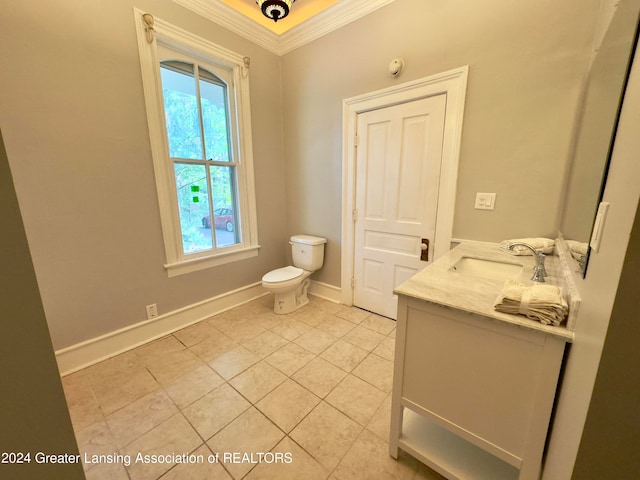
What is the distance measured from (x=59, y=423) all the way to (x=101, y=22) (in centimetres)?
235

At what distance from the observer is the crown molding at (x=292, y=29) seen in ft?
6.76

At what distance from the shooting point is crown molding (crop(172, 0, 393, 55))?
206 centimetres

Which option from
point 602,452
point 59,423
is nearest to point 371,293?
point 602,452

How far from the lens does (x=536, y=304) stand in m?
0.82

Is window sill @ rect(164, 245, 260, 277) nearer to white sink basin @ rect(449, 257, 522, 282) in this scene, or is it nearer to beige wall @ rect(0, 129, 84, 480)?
beige wall @ rect(0, 129, 84, 480)

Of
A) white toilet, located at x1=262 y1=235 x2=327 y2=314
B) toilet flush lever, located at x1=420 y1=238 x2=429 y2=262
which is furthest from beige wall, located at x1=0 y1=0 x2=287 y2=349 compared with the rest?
toilet flush lever, located at x1=420 y1=238 x2=429 y2=262

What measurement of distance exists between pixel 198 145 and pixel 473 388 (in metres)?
2.59

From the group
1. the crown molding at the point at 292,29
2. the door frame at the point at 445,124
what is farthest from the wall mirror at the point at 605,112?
the crown molding at the point at 292,29

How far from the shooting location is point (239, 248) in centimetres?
267

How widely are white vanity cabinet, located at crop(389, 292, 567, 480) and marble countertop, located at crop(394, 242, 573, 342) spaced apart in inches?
0.8

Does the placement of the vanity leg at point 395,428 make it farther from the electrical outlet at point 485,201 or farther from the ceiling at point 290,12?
the ceiling at point 290,12

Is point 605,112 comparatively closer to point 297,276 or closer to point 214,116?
point 297,276

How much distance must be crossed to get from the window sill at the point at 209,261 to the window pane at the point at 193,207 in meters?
0.10

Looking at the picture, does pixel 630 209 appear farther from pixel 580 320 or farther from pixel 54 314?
pixel 54 314
